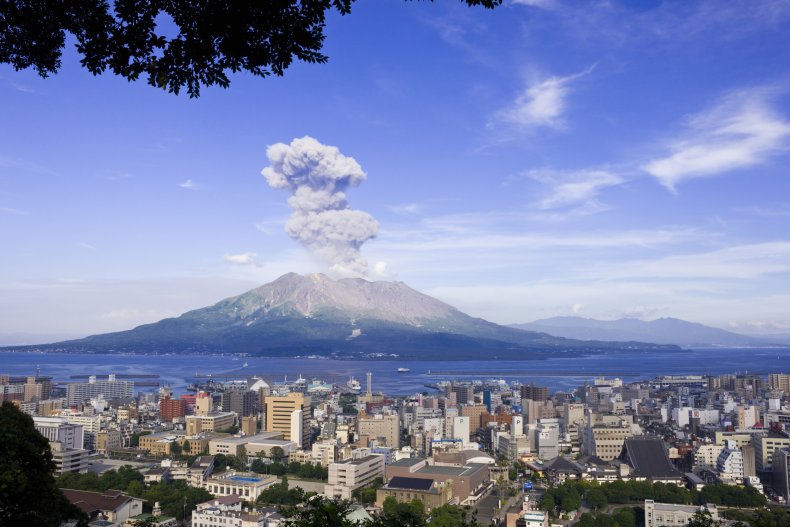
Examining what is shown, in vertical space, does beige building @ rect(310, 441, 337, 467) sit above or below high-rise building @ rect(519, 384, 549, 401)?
below

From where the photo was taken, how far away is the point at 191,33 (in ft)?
6.14

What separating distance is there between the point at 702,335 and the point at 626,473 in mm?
189896

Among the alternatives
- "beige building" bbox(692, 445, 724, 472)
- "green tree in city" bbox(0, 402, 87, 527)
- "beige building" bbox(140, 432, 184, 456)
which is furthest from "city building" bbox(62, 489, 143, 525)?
"beige building" bbox(692, 445, 724, 472)

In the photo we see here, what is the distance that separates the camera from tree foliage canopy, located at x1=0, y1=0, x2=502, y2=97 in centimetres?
185

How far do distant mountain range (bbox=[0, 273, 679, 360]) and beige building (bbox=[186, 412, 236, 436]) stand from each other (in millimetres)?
52874

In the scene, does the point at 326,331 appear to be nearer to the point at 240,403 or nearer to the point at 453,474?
the point at 240,403

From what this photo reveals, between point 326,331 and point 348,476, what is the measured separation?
269 feet

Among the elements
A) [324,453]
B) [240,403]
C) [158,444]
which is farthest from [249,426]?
[240,403]

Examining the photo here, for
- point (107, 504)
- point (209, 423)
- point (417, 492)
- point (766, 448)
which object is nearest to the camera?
point (107, 504)

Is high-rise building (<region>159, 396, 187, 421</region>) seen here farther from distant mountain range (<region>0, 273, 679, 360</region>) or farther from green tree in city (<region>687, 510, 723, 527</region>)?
distant mountain range (<region>0, 273, 679, 360</region>)

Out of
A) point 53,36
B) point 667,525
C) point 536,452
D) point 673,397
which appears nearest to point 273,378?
point 673,397

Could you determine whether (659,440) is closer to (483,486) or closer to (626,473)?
(626,473)

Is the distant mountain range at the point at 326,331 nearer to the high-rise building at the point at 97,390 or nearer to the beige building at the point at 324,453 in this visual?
the high-rise building at the point at 97,390

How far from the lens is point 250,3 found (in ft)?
6.12
